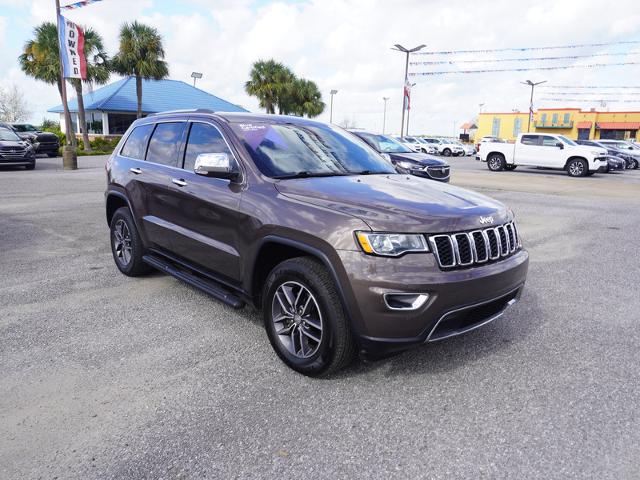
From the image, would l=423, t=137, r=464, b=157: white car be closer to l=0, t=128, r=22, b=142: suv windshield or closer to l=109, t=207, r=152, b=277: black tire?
l=0, t=128, r=22, b=142: suv windshield

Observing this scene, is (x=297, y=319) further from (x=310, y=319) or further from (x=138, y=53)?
(x=138, y=53)

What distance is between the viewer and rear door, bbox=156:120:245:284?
3684mm

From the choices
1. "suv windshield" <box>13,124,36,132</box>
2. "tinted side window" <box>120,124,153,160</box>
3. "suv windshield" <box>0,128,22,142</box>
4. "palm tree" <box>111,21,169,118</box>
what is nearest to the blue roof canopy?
"palm tree" <box>111,21,169,118</box>

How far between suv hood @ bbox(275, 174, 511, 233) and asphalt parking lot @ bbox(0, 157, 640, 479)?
104 cm

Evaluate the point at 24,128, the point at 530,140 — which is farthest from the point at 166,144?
the point at 24,128

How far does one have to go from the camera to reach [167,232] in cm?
447

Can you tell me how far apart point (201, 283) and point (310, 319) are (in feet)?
4.13

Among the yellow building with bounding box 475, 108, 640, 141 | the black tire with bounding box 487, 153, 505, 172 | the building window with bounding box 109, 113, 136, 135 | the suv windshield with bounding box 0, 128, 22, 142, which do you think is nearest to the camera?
the suv windshield with bounding box 0, 128, 22, 142

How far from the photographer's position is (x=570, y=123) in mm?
69125

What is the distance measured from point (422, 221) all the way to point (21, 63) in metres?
37.0

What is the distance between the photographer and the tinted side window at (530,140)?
74.5 feet

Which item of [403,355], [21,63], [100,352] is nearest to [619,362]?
[403,355]

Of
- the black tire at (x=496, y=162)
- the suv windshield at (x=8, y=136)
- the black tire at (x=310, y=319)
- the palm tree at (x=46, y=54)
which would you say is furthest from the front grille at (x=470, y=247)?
the palm tree at (x=46, y=54)

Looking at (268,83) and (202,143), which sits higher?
(268,83)
